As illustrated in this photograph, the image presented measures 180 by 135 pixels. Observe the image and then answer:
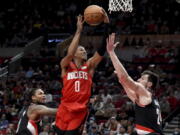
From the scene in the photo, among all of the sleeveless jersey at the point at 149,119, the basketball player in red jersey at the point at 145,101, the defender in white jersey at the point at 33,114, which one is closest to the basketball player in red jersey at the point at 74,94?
the defender in white jersey at the point at 33,114

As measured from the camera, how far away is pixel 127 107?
1488cm

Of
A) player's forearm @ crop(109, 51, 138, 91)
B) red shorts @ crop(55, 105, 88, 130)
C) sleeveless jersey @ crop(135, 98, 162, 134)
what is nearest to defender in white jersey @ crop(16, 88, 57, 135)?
red shorts @ crop(55, 105, 88, 130)

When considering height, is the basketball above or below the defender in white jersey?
above

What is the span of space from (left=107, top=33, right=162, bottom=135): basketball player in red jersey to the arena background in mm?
7091

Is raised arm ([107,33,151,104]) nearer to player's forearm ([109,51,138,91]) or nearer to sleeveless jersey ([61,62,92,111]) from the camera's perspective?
player's forearm ([109,51,138,91])

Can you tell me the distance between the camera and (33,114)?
642 cm

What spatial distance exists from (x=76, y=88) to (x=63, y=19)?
16752 millimetres

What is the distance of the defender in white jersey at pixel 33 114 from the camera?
252 inches

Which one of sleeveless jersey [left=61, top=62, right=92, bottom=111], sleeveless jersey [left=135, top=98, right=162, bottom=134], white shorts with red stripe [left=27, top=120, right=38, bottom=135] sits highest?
sleeveless jersey [left=61, top=62, right=92, bottom=111]

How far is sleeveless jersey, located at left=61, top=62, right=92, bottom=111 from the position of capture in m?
6.09

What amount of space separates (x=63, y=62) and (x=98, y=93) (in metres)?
11.1

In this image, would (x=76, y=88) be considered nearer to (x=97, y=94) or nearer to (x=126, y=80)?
(x=126, y=80)

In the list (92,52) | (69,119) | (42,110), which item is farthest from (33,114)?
(92,52)

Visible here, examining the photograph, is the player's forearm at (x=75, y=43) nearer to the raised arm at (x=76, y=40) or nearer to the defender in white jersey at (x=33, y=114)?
the raised arm at (x=76, y=40)
